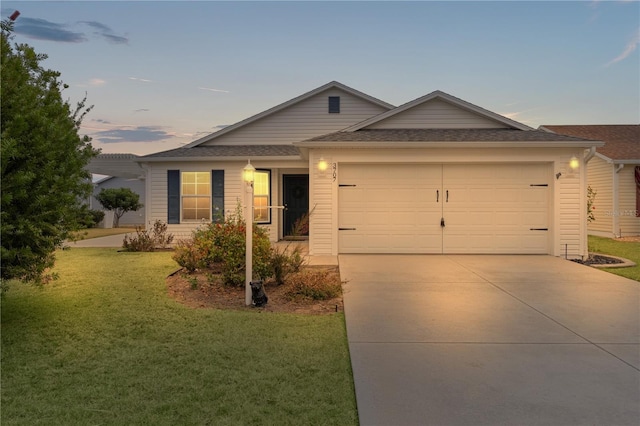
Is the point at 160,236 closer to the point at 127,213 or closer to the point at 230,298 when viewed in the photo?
the point at 230,298

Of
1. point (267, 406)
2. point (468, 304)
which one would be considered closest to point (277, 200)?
point (468, 304)

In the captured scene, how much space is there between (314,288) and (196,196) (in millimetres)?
8646

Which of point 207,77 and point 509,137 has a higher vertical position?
point 207,77

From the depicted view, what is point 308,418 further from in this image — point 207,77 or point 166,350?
point 207,77

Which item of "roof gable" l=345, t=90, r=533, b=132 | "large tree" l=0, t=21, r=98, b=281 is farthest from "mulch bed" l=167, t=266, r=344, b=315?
"roof gable" l=345, t=90, r=533, b=132

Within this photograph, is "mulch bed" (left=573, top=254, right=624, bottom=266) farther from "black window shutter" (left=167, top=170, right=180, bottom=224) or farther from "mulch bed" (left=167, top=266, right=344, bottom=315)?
"black window shutter" (left=167, top=170, right=180, bottom=224)

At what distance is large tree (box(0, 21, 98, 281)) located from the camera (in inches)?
162

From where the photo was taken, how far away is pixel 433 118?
12055mm

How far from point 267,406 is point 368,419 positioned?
73cm

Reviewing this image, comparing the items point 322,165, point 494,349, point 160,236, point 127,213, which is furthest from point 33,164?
point 127,213

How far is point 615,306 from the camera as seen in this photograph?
5.70m

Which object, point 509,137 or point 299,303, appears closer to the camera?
point 299,303

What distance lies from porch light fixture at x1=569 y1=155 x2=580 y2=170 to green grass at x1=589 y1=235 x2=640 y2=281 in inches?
105

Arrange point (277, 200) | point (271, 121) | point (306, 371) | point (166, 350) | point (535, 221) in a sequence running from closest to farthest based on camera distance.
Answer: point (306, 371) → point (166, 350) → point (535, 221) → point (277, 200) → point (271, 121)
